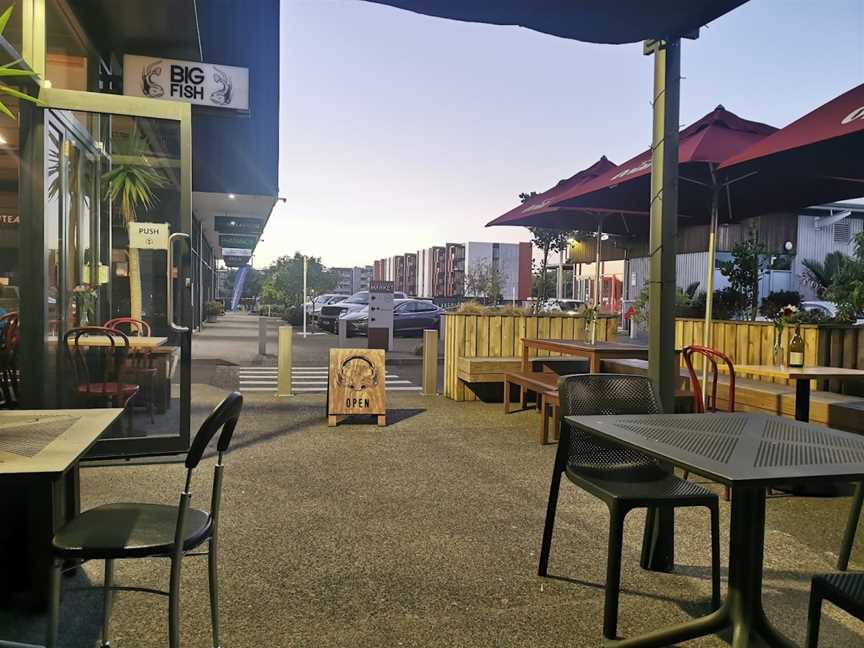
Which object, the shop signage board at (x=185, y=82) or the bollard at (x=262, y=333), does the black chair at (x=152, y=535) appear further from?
the bollard at (x=262, y=333)

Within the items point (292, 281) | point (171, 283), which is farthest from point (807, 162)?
point (292, 281)

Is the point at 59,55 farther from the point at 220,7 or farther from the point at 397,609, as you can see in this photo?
the point at 397,609

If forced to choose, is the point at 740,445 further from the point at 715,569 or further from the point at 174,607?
the point at 174,607

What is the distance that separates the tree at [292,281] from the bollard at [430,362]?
29.4 meters

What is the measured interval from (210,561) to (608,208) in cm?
753

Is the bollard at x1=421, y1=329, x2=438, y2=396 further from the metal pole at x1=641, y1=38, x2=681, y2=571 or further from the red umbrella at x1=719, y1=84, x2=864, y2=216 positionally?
the metal pole at x1=641, y1=38, x2=681, y2=571

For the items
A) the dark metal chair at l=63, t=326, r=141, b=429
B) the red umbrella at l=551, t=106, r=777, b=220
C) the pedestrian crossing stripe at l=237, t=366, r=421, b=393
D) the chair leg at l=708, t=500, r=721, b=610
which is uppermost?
the red umbrella at l=551, t=106, r=777, b=220

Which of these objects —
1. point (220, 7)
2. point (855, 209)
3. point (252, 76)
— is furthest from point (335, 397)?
point (855, 209)

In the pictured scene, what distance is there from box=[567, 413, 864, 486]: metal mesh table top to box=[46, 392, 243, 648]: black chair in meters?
1.35

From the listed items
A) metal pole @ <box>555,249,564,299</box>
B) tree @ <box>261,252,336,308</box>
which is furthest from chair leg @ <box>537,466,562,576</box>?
tree @ <box>261,252,336,308</box>

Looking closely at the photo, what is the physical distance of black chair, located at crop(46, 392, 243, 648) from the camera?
2.00 meters

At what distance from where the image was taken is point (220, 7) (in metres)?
9.43

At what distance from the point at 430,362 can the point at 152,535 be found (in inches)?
267

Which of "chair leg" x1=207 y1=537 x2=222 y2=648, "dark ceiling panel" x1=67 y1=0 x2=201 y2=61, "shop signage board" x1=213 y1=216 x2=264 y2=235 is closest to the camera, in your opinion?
"chair leg" x1=207 y1=537 x2=222 y2=648
